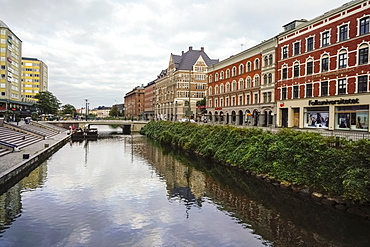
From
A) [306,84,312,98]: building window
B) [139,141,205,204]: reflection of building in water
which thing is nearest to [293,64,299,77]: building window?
[306,84,312,98]: building window

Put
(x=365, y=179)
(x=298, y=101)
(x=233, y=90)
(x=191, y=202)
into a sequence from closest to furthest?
(x=365, y=179), (x=191, y=202), (x=298, y=101), (x=233, y=90)

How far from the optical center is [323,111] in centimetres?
3881

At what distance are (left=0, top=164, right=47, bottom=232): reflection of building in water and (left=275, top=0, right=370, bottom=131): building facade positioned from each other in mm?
33158

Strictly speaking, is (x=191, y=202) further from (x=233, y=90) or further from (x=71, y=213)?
(x=233, y=90)

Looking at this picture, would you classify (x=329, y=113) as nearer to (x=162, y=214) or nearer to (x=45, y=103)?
(x=162, y=214)

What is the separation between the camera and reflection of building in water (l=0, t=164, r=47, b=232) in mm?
15906

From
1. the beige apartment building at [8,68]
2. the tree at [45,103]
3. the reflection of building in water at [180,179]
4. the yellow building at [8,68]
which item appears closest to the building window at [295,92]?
the reflection of building in water at [180,179]

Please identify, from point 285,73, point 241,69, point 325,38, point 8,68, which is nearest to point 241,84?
→ point 241,69

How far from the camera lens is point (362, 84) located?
3316 centimetres

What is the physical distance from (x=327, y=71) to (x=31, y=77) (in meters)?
119

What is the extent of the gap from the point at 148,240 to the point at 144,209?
4.30 m

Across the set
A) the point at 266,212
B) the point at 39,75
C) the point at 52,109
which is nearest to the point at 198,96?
the point at 52,109

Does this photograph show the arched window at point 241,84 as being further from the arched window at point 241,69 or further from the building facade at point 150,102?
the building facade at point 150,102

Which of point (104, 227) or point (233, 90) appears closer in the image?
point (104, 227)
